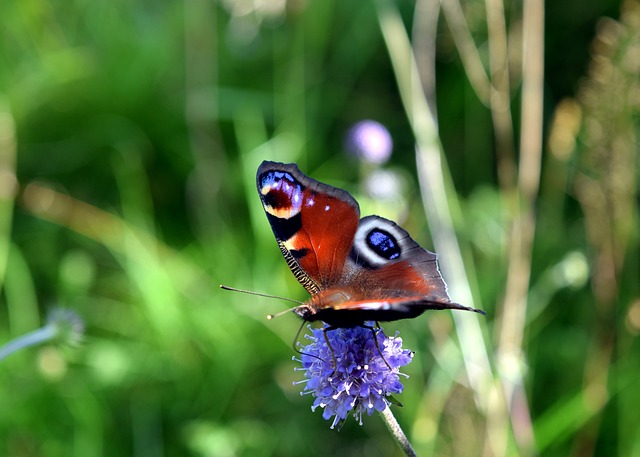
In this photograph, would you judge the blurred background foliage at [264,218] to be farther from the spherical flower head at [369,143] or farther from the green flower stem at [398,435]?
the green flower stem at [398,435]

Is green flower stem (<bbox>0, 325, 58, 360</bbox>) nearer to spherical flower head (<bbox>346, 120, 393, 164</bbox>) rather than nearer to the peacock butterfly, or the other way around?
the peacock butterfly

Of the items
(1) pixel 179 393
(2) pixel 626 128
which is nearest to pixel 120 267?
(1) pixel 179 393

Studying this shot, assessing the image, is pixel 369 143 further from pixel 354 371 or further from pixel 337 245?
pixel 354 371

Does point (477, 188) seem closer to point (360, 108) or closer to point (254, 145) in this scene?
point (360, 108)

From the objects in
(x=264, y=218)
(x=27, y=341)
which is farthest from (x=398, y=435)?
(x=264, y=218)

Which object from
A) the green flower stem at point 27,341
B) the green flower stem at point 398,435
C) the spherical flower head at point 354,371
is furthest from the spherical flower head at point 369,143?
the green flower stem at point 398,435

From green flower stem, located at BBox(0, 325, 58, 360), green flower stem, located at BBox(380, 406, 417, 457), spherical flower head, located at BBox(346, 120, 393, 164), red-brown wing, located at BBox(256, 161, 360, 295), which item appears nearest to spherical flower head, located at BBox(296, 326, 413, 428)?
green flower stem, located at BBox(380, 406, 417, 457)
